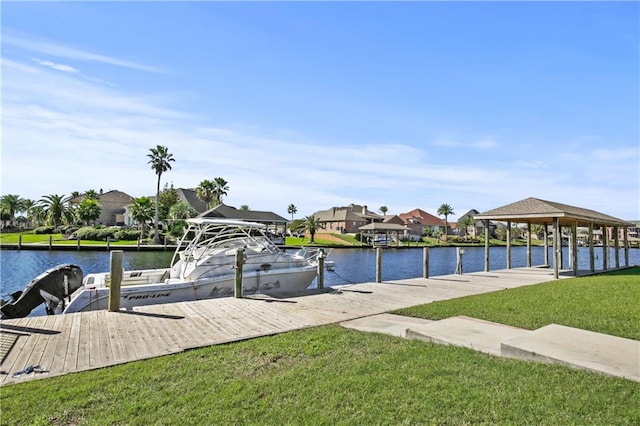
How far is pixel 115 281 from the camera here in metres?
8.74

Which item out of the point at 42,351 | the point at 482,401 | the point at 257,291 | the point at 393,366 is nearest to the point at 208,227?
the point at 257,291

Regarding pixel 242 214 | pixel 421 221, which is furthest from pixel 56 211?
pixel 421 221

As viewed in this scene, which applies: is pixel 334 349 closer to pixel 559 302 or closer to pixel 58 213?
pixel 559 302

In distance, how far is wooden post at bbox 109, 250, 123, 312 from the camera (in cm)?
857

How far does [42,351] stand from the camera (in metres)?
5.79

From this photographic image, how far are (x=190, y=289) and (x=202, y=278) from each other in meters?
0.55

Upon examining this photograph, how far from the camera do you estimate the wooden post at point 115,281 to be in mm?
8570

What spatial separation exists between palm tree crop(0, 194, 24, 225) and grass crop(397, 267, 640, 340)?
10154 centimetres

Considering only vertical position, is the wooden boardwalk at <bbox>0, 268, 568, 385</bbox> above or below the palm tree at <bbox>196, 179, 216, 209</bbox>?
below

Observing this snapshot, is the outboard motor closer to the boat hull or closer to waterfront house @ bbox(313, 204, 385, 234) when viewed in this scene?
the boat hull

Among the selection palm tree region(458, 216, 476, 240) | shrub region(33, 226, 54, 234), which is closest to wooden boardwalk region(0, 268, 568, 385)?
shrub region(33, 226, 54, 234)

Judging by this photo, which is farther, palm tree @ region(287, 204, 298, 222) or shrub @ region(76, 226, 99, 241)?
palm tree @ region(287, 204, 298, 222)

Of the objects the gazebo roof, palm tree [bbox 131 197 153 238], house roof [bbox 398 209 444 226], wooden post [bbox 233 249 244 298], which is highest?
house roof [bbox 398 209 444 226]

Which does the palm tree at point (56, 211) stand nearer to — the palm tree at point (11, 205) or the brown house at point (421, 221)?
the palm tree at point (11, 205)
